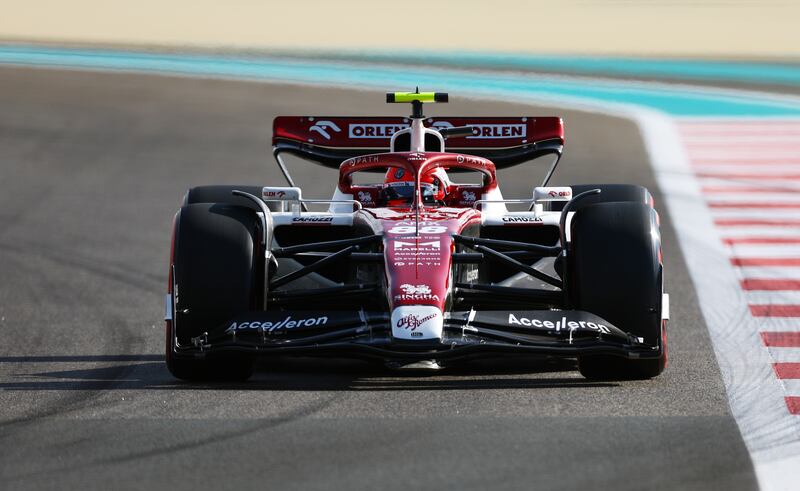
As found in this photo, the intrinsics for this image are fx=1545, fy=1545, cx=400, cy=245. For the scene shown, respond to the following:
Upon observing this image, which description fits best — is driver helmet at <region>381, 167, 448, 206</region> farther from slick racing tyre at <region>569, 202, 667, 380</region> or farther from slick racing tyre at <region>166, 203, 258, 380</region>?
slick racing tyre at <region>569, 202, 667, 380</region>

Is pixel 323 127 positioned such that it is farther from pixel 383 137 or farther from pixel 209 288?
pixel 209 288

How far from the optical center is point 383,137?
13.1 meters

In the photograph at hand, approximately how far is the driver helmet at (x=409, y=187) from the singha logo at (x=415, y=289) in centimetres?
189

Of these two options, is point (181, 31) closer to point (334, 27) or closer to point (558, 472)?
point (334, 27)

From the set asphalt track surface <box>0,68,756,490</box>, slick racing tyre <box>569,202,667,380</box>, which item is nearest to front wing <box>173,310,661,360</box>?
slick racing tyre <box>569,202,667,380</box>

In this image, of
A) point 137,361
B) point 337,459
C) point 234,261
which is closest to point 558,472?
point 337,459

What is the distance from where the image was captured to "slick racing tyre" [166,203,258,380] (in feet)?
32.6

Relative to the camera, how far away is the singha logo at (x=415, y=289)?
9.52 m

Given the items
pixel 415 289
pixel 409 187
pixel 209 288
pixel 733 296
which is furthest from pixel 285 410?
pixel 733 296

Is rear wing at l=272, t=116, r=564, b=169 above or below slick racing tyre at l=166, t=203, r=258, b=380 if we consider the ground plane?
above

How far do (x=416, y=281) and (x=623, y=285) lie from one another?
134cm

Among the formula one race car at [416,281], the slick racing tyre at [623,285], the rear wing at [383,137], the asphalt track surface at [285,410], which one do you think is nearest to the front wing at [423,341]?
the formula one race car at [416,281]

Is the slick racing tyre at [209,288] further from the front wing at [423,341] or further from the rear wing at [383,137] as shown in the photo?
the rear wing at [383,137]

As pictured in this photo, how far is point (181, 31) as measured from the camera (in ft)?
101
